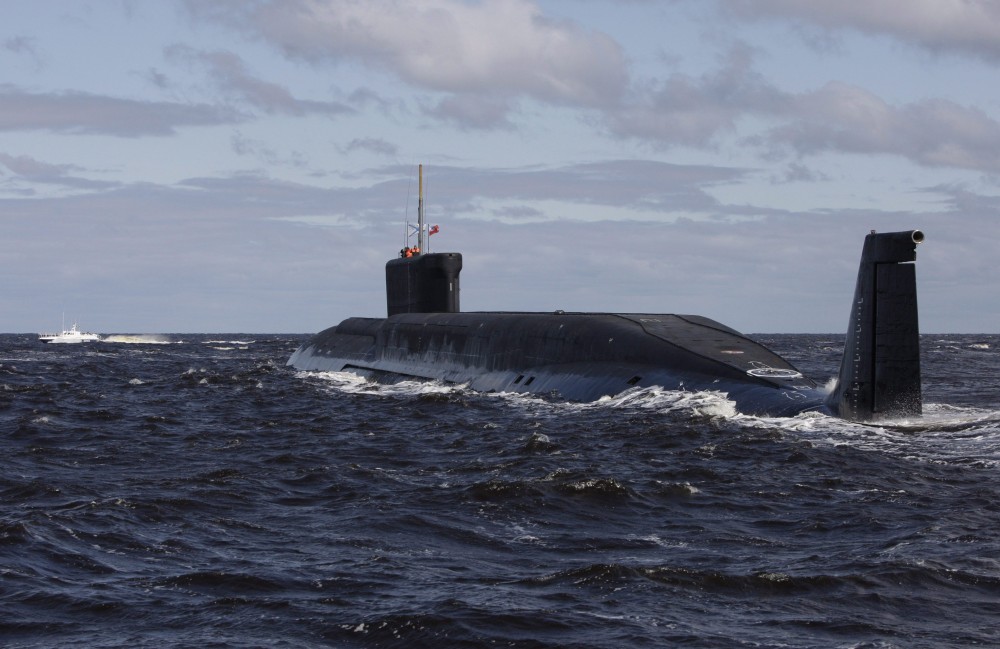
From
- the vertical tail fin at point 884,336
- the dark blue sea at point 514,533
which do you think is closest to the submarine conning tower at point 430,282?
the dark blue sea at point 514,533

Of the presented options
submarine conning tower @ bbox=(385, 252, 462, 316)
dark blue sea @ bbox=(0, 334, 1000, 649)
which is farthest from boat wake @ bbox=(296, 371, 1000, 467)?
submarine conning tower @ bbox=(385, 252, 462, 316)

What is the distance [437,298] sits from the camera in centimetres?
4588

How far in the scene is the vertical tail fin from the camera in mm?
21281

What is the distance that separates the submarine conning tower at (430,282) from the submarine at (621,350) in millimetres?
42

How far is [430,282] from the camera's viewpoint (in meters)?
45.8

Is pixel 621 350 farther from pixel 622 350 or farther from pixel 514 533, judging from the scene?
pixel 514 533

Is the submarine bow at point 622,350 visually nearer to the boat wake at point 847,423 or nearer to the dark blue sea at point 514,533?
the boat wake at point 847,423

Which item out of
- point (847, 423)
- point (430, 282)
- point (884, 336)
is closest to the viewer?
point (884, 336)

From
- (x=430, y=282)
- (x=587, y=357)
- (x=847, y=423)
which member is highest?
(x=430, y=282)

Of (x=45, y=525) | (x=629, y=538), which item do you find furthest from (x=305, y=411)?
(x=629, y=538)

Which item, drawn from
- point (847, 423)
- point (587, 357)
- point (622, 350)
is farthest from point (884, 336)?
point (587, 357)

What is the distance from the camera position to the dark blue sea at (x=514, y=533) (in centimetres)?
1015

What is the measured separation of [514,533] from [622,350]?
58.5ft

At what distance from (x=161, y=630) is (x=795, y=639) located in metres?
5.53
